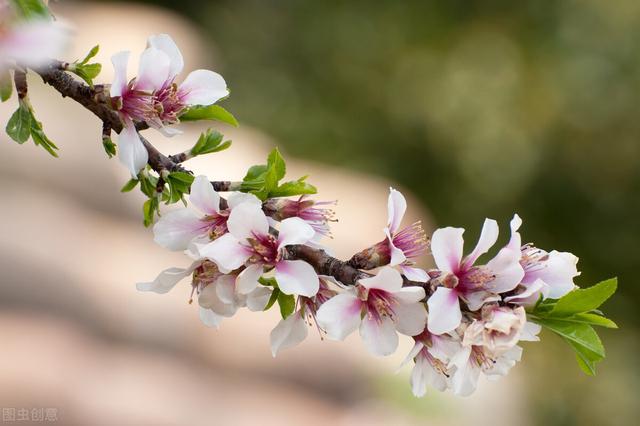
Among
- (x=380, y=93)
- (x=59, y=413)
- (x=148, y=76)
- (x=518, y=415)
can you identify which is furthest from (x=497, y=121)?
(x=148, y=76)

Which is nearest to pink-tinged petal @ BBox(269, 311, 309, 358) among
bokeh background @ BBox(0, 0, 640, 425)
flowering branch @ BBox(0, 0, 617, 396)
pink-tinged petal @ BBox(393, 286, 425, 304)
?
flowering branch @ BBox(0, 0, 617, 396)

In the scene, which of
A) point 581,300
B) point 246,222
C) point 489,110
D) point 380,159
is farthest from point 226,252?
point 380,159

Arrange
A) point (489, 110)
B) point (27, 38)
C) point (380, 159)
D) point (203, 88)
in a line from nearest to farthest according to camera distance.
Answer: point (27, 38) < point (203, 88) < point (489, 110) < point (380, 159)

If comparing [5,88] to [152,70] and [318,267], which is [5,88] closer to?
[152,70]

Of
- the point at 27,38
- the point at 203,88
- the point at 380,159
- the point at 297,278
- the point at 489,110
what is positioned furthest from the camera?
the point at 380,159

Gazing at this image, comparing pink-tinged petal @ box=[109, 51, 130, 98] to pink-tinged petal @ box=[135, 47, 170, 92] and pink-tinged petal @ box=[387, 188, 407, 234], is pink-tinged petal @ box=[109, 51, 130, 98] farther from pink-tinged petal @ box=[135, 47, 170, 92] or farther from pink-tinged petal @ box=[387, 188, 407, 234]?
pink-tinged petal @ box=[387, 188, 407, 234]

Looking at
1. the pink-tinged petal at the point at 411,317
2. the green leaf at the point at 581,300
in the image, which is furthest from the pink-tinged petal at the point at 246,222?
the green leaf at the point at 581,300
